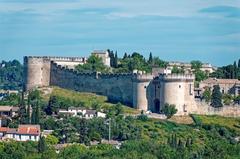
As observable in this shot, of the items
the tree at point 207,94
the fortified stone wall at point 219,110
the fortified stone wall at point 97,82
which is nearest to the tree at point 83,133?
the fortified stone wall at point 97,82

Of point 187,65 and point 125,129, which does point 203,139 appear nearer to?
point 125,129

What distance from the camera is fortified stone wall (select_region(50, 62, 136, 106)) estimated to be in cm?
9162

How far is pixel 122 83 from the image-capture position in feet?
302

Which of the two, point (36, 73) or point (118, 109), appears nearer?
point (118, 109)

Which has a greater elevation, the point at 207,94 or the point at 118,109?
the point at 207,94

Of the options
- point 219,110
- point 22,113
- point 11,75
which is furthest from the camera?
Result: point 11,75

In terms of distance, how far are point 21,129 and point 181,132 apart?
423 inches

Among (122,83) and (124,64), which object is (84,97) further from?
(124,64)

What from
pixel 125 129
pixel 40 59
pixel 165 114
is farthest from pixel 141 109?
pixel 40 59

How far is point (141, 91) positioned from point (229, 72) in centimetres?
1394

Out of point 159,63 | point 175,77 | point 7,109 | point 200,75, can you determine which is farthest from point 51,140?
point 159,63

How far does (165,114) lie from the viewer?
86.4 meters

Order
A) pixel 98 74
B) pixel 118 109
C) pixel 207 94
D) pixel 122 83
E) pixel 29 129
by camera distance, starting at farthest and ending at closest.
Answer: pixel 98 74, pixel 122 83, pixel 207 94, pixel 118 109, pixel 29 129

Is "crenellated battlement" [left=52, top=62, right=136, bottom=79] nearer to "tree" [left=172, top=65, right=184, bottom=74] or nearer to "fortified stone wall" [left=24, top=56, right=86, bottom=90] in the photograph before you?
"fortified stone wall" [left=24, top=56, right=86, bottom=90]
